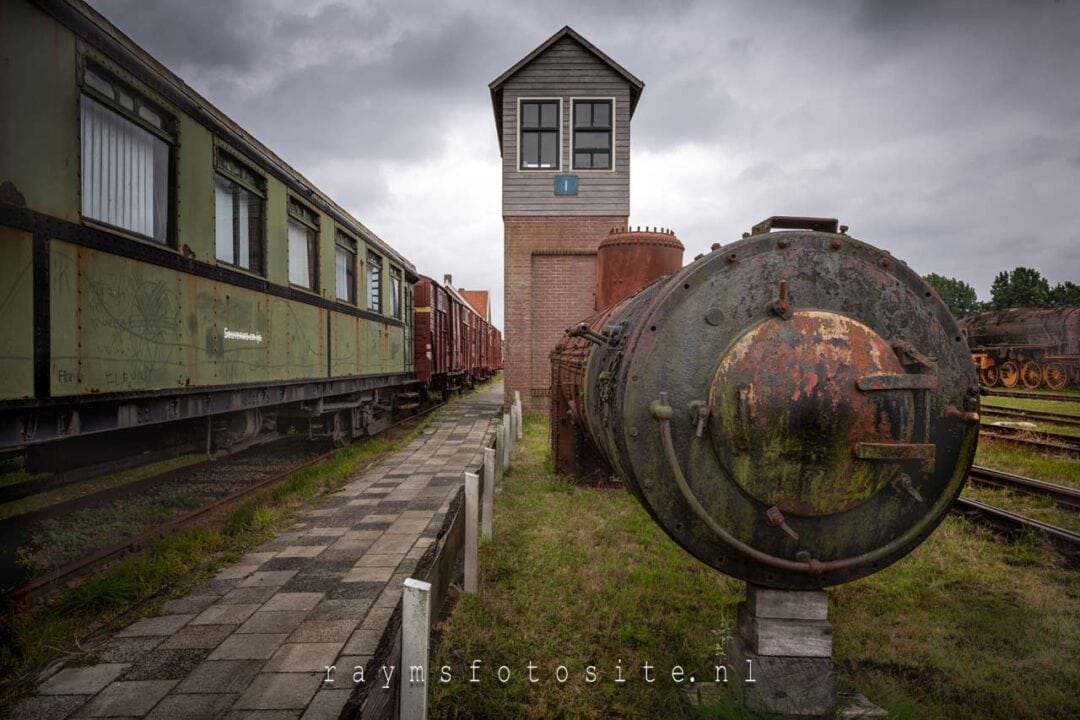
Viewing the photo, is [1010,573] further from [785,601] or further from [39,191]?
[39,191]

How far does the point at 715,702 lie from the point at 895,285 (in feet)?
6.68

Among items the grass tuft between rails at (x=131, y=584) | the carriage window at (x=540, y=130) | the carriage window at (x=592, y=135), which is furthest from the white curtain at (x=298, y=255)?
the carriage window at (x=592, y=135)

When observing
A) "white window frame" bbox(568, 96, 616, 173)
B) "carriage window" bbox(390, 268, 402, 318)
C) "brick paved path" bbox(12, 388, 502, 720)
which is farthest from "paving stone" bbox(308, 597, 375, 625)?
"white window frame" bbox(568, 96, 616, 173)

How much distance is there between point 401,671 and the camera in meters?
2.17

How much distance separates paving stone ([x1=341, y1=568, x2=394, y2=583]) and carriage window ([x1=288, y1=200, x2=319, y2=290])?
4065mm

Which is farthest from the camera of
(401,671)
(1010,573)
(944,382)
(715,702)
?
(1010,573)

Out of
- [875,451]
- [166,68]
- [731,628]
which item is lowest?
[731,628]

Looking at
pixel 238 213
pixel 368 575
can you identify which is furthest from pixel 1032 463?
pixel 238 213

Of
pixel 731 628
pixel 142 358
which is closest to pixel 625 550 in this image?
pixel 731 628

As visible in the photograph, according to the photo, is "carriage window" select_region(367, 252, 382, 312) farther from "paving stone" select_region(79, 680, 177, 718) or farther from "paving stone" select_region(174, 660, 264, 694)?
"paving stone" select_region(79, 680, 177, 718)

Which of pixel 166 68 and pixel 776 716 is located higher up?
pixel 166 68

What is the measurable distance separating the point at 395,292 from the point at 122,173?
25.8ft

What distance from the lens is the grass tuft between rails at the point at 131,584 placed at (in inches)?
121

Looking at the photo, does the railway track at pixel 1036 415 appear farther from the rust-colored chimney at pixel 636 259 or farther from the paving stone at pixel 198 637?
the paving stone at pixel 198 637
